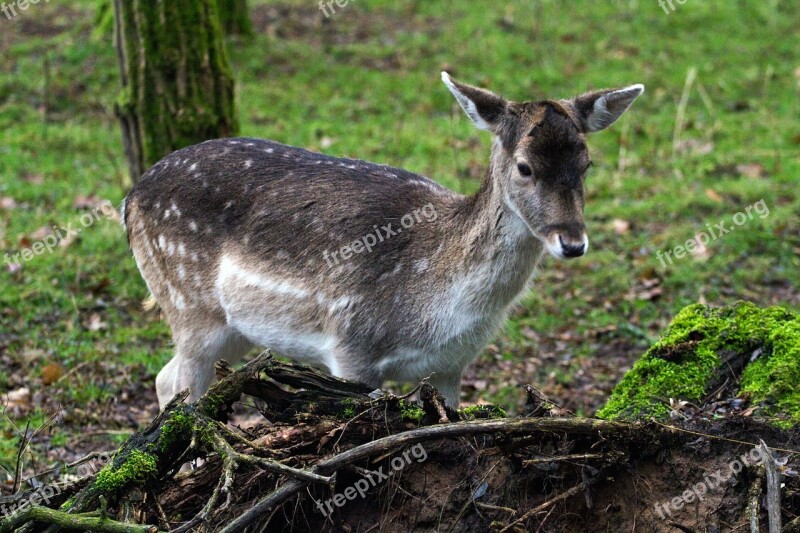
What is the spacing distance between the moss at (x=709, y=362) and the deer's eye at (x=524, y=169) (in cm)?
106

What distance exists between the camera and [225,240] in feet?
18.0

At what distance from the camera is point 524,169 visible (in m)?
4.69

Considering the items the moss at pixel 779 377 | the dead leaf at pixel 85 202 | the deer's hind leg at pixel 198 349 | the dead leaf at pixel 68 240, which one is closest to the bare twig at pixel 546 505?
the moss at pixel 779 377

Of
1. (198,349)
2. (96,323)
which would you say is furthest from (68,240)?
(198,349)

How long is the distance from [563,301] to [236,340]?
3.17 m

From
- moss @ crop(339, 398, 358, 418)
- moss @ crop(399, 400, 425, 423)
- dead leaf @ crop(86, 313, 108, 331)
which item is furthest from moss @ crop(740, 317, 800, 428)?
dead leaf @ crop(86, 313, 108, 331)

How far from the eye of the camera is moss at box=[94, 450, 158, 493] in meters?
3.42

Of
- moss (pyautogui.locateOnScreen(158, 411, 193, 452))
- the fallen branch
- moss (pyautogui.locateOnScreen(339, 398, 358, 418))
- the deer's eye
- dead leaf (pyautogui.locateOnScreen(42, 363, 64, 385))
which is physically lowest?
dead leaf (pyautogui.locateOnScreen(42, 363, 64, 385))

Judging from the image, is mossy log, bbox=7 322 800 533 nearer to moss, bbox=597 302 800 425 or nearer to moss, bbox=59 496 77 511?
moss, bbox=59 496 77 511

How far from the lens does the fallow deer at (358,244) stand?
479 centimetres

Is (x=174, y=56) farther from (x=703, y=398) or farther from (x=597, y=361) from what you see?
(x=703, y=398)

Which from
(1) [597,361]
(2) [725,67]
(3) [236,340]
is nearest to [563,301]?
(1) [597,361]

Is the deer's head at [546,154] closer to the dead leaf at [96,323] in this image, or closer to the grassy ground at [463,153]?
the grassy ground at [463,153]

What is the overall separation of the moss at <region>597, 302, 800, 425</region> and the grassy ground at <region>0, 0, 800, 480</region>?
68.9 inches
